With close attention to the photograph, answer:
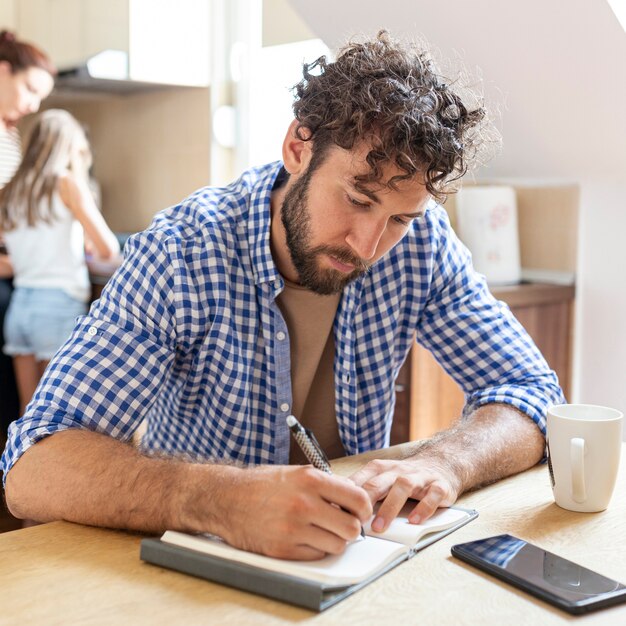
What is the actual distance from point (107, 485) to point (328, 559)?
0.91ft

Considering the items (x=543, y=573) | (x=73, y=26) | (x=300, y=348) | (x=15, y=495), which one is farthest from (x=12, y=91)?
(x=543, y=573)

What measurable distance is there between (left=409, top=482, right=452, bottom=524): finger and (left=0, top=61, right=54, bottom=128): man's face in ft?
8.18

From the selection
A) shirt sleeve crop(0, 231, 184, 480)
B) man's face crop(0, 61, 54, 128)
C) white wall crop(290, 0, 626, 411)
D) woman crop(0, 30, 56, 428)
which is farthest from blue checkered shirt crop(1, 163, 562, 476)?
man's face crop(0, 61, 54, 128)

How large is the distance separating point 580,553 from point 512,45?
1.44m

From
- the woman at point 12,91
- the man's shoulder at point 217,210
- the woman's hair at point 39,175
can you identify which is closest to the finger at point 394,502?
the man's shoulder at point 217,210

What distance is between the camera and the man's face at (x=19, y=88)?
2980mm

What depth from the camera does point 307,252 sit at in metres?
1.28

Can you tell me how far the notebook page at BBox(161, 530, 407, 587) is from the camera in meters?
0.79

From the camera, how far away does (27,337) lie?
9.11ft

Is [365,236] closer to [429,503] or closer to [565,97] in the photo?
[429,503]

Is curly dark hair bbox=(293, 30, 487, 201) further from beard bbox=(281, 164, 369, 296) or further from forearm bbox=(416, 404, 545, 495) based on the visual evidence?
forearm bbox=(416, 404, 545, 495)

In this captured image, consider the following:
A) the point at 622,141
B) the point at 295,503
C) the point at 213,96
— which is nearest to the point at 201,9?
the point at 213,96

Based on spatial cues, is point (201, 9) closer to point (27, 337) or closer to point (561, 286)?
point (27, 337)

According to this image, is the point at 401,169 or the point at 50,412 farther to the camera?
the point at 401,169
